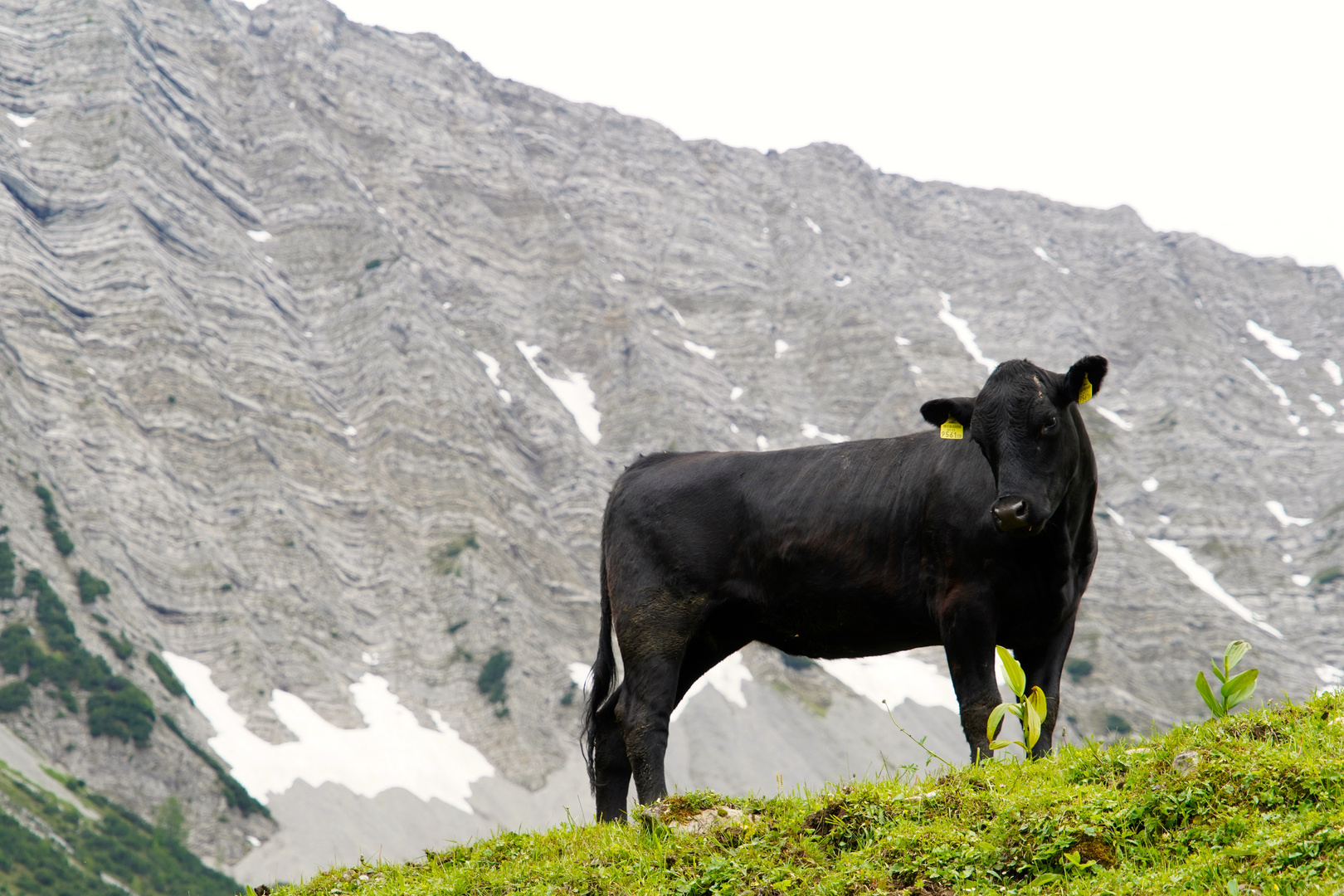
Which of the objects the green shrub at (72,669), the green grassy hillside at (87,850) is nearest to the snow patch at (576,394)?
the green shrub at (72,669)

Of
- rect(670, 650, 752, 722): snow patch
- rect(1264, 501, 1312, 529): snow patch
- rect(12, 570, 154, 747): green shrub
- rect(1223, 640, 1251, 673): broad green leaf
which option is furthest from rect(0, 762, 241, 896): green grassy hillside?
rect(1264, 501, 1312, 529): snow patch

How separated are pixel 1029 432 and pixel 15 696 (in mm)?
108337

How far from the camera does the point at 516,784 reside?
114 meters

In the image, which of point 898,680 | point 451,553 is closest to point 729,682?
point 898,680

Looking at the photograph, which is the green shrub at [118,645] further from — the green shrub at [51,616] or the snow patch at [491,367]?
the snow patch at [491,367]

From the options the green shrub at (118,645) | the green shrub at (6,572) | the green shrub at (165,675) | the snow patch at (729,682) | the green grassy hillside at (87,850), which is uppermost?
the green shrub at (6,572)

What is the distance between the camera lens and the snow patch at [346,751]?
105375 millimetres

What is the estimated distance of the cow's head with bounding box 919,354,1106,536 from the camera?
767 cm

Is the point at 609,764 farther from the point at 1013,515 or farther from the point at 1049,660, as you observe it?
the point at 1013,515

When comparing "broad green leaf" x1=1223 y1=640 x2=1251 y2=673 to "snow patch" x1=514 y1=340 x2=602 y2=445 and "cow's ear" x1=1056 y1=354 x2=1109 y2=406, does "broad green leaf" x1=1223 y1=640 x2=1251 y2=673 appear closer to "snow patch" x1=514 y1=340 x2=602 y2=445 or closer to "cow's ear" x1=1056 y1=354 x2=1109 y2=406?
"cow's ear" x1=1056 y1=354 x2=1109 y2=406

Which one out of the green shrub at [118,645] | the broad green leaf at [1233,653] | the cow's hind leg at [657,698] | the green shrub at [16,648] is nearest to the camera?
the broad green leaf at [1233,653]

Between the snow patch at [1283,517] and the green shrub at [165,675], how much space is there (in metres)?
170

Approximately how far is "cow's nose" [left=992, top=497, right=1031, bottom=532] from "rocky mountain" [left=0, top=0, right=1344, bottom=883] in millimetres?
78303

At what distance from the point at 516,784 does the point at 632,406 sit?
72.7 m
